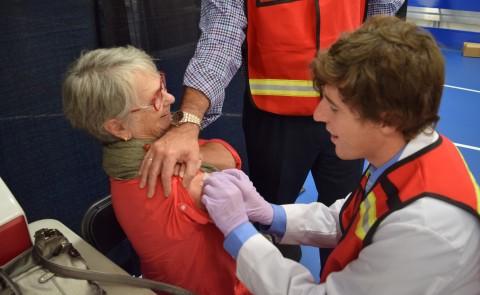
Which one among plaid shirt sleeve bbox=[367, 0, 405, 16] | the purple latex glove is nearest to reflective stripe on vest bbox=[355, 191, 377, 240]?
the purple latex glove

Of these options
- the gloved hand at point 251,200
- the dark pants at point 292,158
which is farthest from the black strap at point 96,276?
the dark pants at point 292,158

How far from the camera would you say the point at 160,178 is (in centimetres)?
110

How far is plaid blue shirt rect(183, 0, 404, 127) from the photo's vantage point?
1412 mm

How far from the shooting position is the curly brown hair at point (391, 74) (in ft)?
2.73

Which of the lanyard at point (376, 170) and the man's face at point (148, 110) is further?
the man's face at point (148, 110)

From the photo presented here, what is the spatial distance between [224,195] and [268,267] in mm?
207

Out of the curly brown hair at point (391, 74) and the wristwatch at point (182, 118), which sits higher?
the curly brown hair at point (391, 74)

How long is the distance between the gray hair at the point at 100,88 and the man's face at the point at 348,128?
1.63ft

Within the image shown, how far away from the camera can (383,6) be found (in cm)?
161

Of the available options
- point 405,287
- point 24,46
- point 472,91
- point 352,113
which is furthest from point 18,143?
point 472,91

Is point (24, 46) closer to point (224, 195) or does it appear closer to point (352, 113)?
point (224, 195)

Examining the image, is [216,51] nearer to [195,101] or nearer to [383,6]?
[195,101]

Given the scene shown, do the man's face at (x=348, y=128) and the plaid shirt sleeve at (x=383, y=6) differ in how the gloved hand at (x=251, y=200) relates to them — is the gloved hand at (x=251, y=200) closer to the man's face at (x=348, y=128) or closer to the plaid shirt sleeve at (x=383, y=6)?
the man's face at (x=348, y=128)

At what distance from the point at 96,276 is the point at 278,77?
940mm
